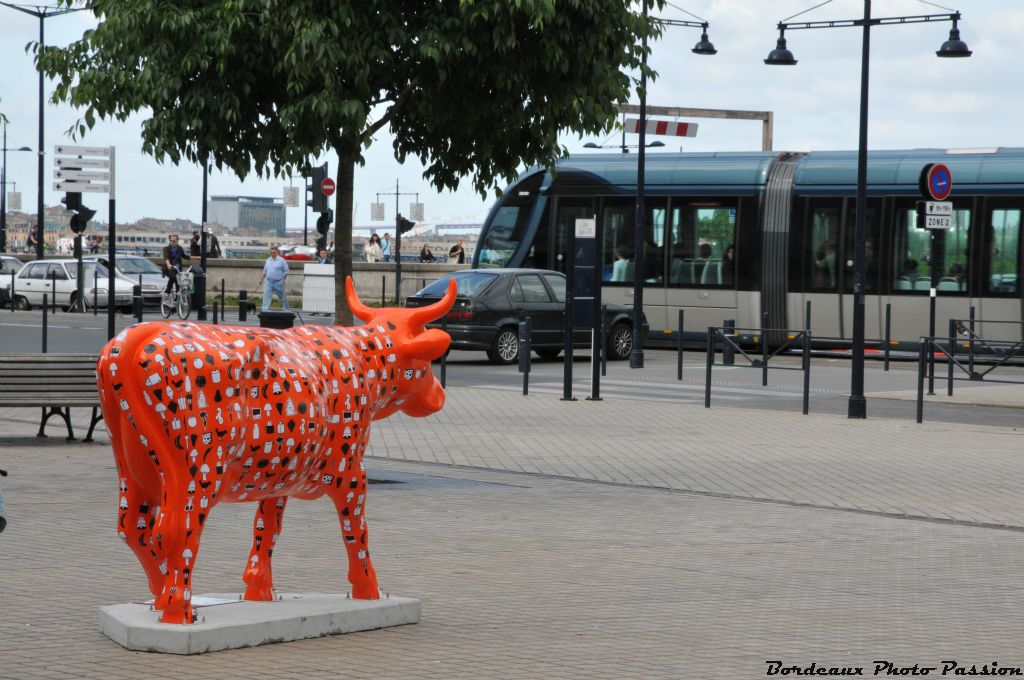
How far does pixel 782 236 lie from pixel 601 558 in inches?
836

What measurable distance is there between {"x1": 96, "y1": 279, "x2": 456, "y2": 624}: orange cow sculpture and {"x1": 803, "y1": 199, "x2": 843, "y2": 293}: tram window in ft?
74.2

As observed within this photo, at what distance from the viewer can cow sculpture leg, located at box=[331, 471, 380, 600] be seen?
665cm

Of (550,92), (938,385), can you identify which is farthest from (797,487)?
(938,385)

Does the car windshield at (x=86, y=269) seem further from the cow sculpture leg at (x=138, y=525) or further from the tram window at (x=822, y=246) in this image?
the cow sculpture leg at (x=138, y=525)

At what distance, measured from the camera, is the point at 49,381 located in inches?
535

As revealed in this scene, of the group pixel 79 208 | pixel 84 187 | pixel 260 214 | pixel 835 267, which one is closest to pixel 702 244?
pixel 835 267

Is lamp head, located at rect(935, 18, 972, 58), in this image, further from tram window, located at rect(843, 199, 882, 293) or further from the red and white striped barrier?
the red and white striped barrier

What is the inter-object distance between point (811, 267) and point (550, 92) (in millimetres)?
16610

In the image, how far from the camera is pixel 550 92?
43.0 feet

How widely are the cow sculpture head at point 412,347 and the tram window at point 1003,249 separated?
2193 centimetres

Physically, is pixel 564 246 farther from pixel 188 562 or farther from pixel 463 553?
pixel 188 562

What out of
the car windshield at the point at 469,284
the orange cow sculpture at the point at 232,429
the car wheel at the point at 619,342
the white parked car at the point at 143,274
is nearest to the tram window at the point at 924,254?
the car wheel at the point at 619,342

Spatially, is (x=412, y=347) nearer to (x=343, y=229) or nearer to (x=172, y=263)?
(x=343, y=229)

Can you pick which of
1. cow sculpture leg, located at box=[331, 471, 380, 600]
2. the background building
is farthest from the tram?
the background building
